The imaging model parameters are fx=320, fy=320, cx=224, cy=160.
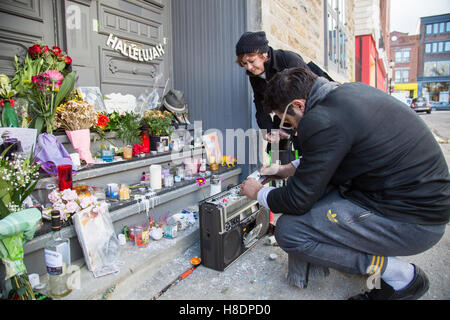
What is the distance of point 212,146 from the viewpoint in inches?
162

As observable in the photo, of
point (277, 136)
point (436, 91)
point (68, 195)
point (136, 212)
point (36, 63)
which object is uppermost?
point (436, 91)

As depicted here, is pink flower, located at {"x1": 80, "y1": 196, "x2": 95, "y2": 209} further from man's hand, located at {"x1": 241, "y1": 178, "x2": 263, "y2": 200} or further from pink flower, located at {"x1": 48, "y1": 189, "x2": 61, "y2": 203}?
man's hand, located at {"x1": 241, "y1": 178, "x2": 263, "y2": 200}

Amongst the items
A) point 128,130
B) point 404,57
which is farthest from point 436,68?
point 128,130

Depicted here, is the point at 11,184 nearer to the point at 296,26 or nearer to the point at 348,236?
the point at 348,236

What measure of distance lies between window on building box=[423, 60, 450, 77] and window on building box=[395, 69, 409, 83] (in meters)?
3.38

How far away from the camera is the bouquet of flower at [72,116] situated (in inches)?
114

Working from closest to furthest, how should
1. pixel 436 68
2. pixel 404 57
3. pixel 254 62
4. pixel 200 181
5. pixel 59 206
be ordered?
pixel 59 206
pixel 254 62
pixel 200 181
pixel 436 68
pixel 404 57

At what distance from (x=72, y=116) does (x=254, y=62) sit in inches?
70.7

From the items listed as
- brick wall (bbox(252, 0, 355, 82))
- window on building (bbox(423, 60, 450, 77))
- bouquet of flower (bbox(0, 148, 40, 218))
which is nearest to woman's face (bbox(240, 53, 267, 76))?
brick wall (bbox(252, 0, 355, 82))

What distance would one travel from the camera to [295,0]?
5273 millimetres

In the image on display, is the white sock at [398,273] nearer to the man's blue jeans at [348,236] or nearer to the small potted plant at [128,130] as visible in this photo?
the man's blue jeans at [348,236]

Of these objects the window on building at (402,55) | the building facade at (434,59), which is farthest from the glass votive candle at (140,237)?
the window on building at (402,55)

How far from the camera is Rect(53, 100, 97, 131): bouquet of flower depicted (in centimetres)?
290

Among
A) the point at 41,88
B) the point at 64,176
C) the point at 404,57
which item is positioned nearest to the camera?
the point at 64,176
